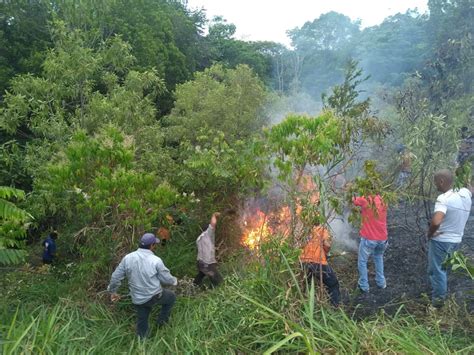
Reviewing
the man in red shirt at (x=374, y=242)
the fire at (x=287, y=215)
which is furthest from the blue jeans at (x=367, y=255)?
the fire at (x=287, y=215)

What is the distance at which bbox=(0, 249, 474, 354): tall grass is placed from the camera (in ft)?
13.8

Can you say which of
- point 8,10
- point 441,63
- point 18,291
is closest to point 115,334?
point 18,291

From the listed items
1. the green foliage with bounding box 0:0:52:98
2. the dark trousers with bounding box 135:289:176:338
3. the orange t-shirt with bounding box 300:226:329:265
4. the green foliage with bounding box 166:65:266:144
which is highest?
the green foliage with bounding box 0:0:52:98

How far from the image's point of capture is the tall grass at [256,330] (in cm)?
421

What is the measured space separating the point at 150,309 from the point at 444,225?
4217 mm

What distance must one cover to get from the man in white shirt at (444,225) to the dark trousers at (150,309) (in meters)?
3.62

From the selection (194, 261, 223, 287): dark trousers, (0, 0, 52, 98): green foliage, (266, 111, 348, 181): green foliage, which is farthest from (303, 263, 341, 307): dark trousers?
(0, 0, 52, 98): green foliage

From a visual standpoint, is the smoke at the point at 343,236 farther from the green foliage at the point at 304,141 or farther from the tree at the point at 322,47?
the tree at the point at 322,47

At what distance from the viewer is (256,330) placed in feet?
14.9

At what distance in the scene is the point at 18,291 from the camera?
744cm

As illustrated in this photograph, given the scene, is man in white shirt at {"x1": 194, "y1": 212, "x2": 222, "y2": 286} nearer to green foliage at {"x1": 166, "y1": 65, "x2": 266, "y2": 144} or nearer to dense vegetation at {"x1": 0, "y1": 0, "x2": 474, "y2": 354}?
dense vegetation at {"x1": 0, "y1": 0, "x2": 474, "y2": 354}

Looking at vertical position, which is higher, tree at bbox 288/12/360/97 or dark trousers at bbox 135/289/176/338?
tree at bbox 288/12/360/97

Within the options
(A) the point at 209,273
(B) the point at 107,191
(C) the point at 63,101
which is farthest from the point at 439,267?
(C) the point at 63,101

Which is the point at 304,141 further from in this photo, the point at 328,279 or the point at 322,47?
the point at 322,47
